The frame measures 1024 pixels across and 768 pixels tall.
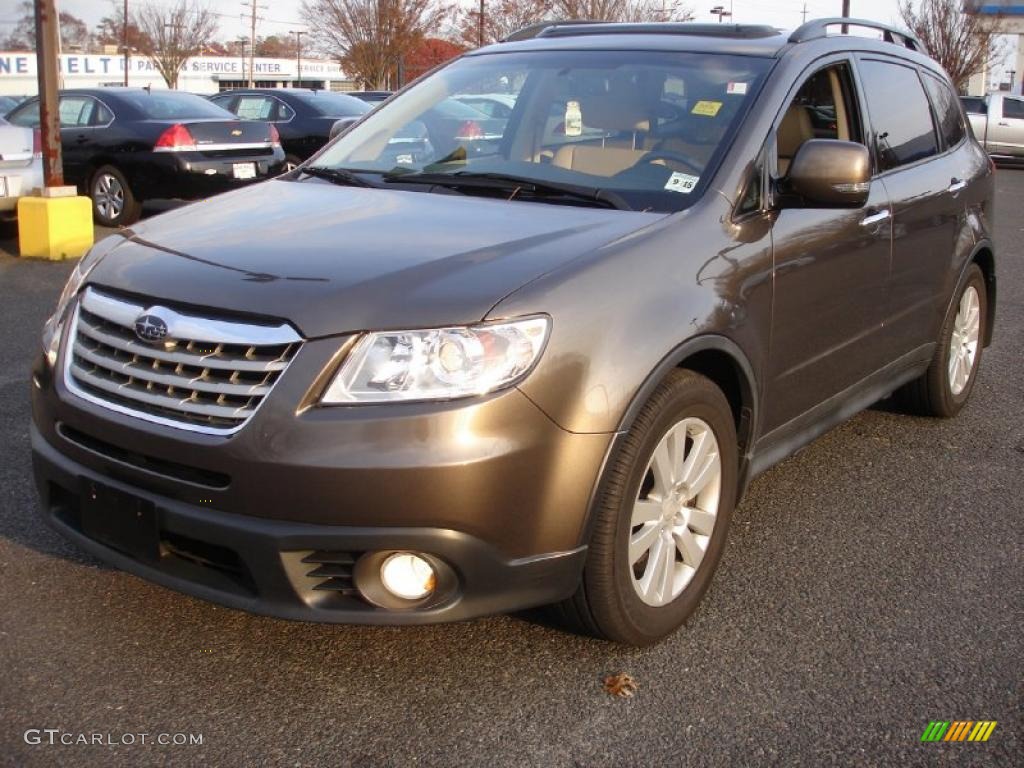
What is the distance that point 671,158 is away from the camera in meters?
3.63

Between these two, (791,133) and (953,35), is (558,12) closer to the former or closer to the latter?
(953,35)

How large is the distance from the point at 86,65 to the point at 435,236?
6443cm

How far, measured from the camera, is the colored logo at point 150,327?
2836mm

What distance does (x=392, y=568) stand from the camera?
9.00 ft

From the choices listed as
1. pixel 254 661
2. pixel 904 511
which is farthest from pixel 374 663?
pixel 904 511

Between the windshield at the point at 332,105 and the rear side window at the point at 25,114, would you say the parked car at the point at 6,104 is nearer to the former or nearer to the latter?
the rear side window at the point at 25,114

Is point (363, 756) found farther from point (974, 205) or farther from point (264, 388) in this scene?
point (974, 205)

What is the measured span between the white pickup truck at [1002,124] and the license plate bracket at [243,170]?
18.7 metres

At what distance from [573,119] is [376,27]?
1856 inches

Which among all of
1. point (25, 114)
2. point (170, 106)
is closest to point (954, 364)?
point (170, 106)

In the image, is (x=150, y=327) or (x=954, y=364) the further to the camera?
(x=954, y=364)

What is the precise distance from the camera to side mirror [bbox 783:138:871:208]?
3.49 m

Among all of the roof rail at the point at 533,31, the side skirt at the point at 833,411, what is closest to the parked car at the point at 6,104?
the roof rail at the point at 533,31

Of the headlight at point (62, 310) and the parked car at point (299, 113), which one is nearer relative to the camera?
the headlight at point (62, 310)
